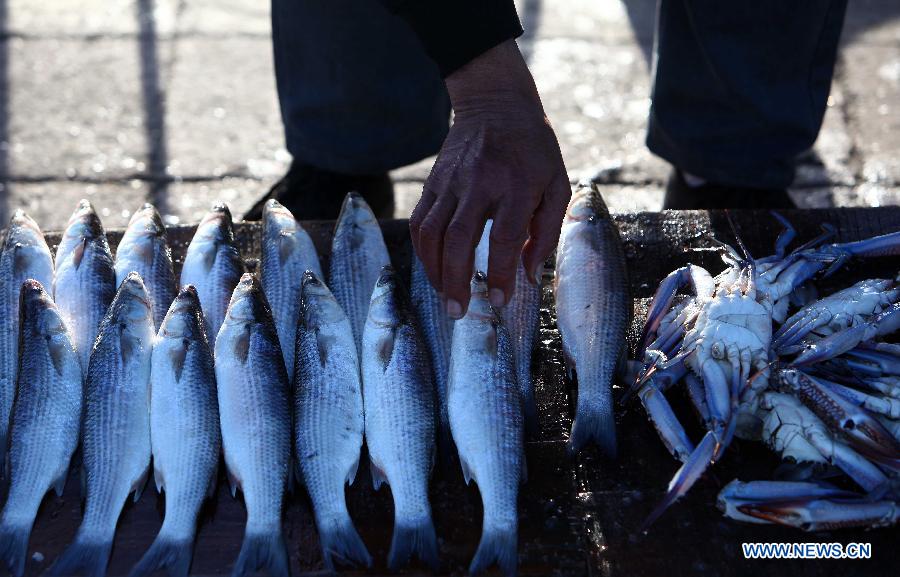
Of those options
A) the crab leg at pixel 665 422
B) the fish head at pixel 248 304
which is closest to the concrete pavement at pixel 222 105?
the fish head at pixel 248 304

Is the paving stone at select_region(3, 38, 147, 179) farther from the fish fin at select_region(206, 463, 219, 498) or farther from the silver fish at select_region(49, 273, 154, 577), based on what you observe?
the fish fin at select_region(206, 463, 219, 498)

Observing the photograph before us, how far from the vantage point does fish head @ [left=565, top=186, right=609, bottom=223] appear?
3361mm

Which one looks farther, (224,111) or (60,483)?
(224,111)

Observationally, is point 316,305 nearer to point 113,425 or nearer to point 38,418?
point 113,425

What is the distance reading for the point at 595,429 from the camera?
282cm

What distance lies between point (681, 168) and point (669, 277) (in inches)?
63.7

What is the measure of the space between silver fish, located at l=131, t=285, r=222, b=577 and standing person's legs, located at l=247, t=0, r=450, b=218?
148 centimetres

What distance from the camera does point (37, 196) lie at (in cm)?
523

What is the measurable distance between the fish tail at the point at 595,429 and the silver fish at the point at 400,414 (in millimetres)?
495

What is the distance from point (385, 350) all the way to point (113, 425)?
953 millimetres

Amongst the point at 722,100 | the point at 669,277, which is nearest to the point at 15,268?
the point at 669,277

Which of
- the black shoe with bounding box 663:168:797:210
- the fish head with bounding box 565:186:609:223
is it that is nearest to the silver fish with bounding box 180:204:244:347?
the fish head with bounding box 565:186:609:223

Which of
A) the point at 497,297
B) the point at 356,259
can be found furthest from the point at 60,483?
the point at 497,297

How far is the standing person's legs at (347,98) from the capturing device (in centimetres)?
407
